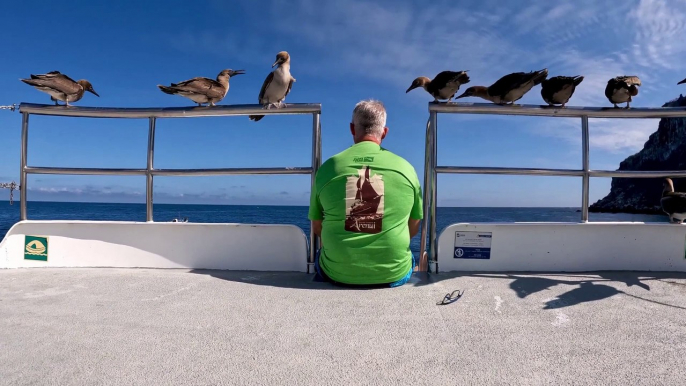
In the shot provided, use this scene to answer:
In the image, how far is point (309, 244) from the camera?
297cm

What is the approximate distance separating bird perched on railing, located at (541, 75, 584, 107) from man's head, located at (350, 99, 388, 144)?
1557mm

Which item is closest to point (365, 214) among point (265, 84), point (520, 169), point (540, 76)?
point (520, 169)

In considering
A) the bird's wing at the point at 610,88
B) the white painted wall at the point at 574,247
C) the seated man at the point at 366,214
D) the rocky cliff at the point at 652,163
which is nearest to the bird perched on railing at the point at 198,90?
the seated man at the point at 366,214

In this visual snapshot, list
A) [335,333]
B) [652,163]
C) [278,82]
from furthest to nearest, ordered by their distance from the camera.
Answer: [652,163] → [278,82] → [335,333]

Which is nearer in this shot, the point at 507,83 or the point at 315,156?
the point at 315,156

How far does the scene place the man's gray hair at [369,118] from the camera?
2.58 m

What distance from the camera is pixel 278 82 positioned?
4.08m

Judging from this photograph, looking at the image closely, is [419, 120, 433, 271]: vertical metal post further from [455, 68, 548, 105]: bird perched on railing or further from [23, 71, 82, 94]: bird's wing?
[23, 71, 82, 94]: bird's wing

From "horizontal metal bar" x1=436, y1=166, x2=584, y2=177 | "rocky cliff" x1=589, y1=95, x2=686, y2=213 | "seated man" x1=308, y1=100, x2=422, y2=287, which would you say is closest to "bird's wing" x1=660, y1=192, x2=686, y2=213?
"horizontal metal bar" x1=436, y1=166, x2=584, y2=177

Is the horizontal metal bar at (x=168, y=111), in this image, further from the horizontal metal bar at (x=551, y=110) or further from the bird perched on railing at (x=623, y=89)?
the bird perched on railing at (x=623, y=89)

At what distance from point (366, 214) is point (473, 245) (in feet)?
3.58

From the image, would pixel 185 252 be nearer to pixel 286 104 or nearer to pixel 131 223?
pixel 131 223

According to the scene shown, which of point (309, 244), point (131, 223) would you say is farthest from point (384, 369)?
point (131, 223)

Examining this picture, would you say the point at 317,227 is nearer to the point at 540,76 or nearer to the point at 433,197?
the point at 433,197
